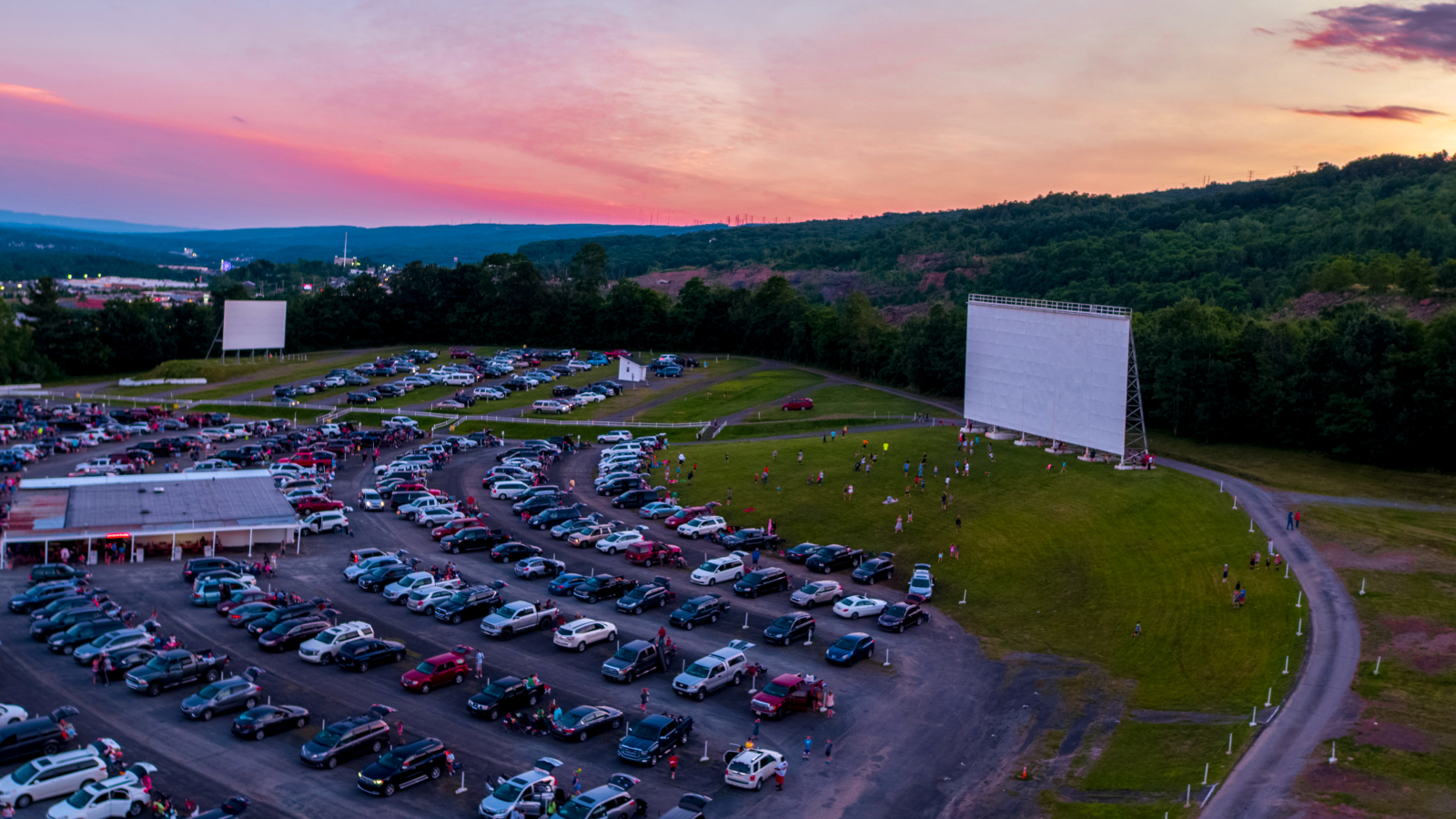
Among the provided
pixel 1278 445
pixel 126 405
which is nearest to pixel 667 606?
pixel 1278 445

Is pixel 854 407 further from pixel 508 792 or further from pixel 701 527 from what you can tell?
pixel 508 792

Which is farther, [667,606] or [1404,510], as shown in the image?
[1404,510]

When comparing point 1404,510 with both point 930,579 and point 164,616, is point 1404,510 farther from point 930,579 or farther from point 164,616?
point 164,616

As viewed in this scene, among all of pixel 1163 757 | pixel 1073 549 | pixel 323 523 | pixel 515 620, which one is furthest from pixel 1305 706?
pixel 323 523

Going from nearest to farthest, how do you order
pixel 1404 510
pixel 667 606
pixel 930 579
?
pixel 667 606
pixel 930 579
pixel 1404 510

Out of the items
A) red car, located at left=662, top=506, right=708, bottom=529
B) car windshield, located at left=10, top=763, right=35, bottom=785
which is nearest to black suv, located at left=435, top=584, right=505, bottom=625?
red car, located at left=662, top=506, right=708, bottom=529
